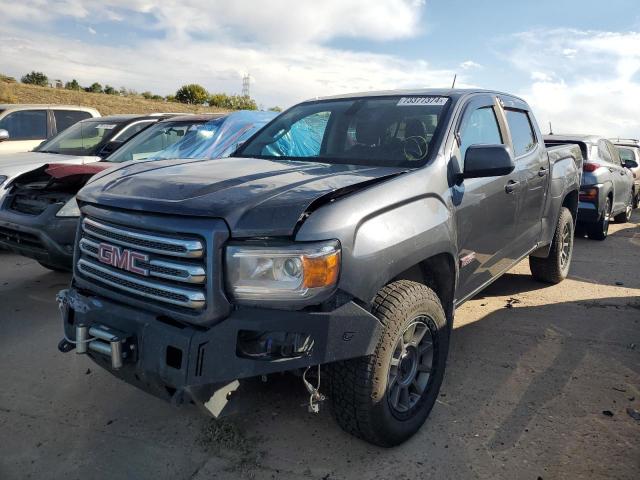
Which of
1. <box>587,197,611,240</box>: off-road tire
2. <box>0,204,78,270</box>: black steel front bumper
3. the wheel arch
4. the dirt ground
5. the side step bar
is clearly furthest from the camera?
<box>587,197,611,240</box>: off-road tire

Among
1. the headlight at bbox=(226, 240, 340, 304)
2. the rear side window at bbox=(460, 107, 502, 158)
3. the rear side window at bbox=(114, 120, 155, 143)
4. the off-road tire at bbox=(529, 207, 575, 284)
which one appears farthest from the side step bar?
the rear side window at bbox=(114, 120, 155, 143)

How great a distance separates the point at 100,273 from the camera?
8.25 ft

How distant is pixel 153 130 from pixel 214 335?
5.39m

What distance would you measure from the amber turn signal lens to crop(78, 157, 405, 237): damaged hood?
6.1 inches

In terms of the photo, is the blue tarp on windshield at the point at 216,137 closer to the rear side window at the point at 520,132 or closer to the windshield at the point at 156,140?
the windshield at the point at 156,140

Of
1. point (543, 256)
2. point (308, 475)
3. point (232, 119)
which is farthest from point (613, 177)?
point (308, 475)

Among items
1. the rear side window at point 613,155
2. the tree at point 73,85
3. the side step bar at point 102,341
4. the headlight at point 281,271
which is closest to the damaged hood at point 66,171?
the side step bar at point 102,341

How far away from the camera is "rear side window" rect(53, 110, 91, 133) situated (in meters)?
9.05

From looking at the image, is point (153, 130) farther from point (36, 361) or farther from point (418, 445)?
point (418, 445)

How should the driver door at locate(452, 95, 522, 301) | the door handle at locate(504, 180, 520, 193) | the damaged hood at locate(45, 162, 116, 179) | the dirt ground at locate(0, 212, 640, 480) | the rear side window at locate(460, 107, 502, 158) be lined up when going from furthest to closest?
the damaged hood at locate(45, 162, 116, 179), the door handle at locate(504, 180, 520, 193), the rear side window at locate(460, 107, 502, 158), the driver door at locate(452, 95, 522, 301), the dirt ground at locate(0, 212, 640, 480)

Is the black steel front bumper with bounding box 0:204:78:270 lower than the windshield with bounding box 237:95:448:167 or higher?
lower

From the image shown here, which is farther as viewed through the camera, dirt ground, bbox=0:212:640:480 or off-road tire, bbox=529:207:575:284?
off-road tire, bbox=529:207:575:284

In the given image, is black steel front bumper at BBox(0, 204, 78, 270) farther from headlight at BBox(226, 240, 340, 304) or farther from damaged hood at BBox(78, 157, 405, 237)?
headlight at BBox(226, 240, 340, 304)

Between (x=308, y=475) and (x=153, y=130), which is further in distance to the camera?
(x=153, y=130)
